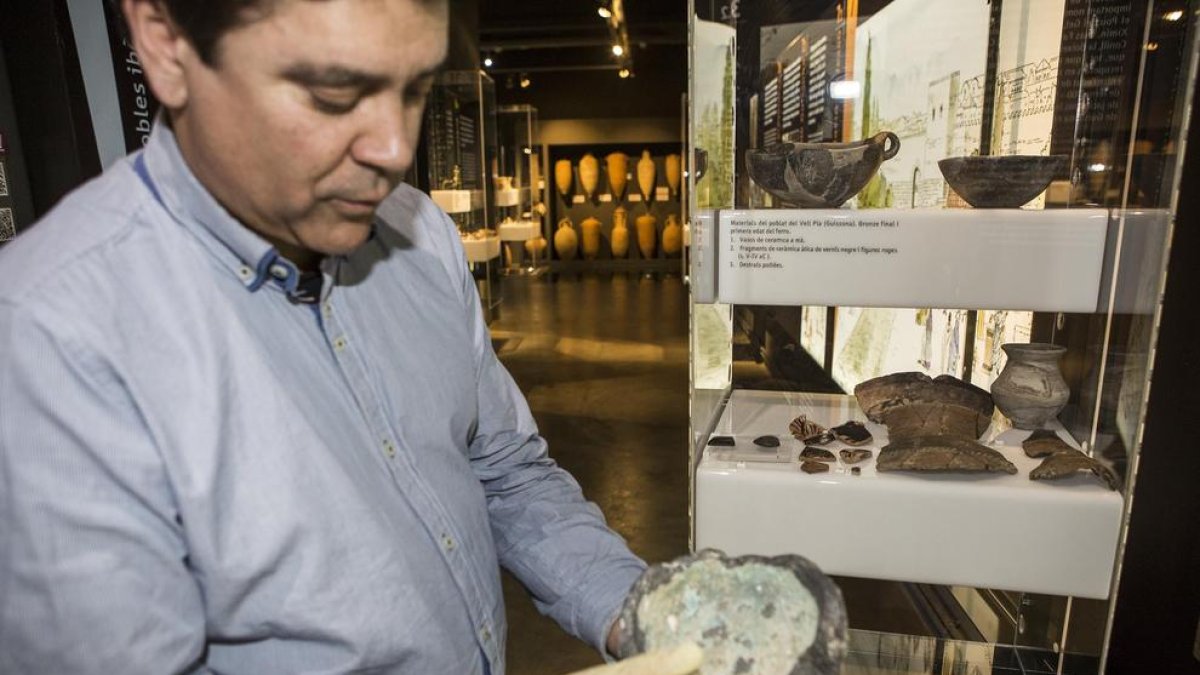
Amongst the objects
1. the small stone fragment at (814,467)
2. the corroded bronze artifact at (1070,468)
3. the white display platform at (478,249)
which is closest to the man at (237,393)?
the small stone fragment at (814,467)

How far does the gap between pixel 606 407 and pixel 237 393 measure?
405cm

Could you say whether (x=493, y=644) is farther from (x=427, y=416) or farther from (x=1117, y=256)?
(x=1117, y=256)

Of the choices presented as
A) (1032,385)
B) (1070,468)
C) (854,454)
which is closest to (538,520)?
(854,454)

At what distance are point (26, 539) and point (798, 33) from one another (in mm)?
1527

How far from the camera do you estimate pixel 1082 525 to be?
1296 mm

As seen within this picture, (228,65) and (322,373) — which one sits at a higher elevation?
(228,65)

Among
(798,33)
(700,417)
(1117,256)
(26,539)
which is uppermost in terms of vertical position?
(798,33)

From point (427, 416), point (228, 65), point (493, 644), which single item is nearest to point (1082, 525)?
point (493, 644)

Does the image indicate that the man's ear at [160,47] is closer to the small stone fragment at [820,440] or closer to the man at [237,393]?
the man at [237,393]

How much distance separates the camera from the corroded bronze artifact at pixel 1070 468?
50.9 inches

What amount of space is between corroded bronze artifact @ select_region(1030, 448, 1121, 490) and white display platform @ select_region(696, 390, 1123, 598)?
15 millimetres

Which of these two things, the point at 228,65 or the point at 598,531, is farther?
the point at 598,531

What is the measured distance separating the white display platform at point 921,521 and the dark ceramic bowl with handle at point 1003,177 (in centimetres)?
49

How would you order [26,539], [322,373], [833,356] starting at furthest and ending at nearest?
[833,356]
[322,373]
[26,539]
